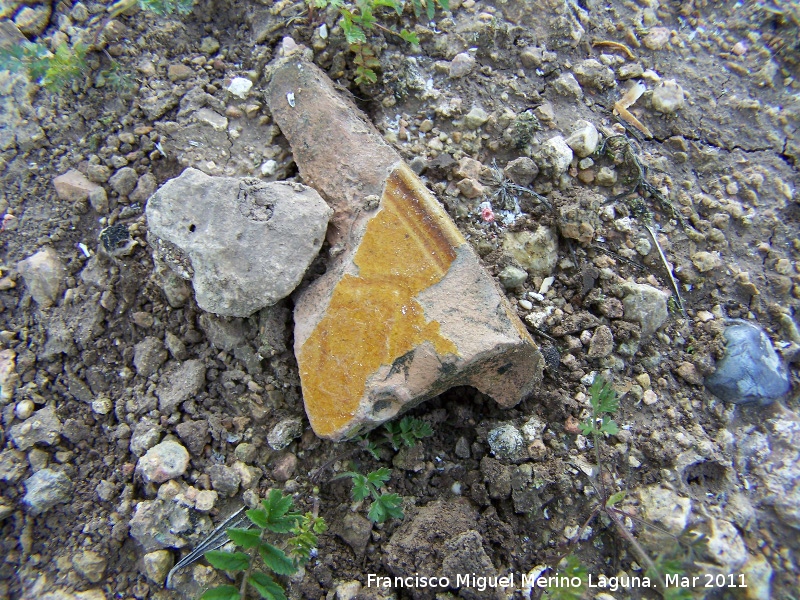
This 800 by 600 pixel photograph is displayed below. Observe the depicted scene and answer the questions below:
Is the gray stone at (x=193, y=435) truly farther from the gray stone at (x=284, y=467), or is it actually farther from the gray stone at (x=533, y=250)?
the gray stone at (x=533, y=250)

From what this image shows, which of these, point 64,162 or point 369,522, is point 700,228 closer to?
point 369,522

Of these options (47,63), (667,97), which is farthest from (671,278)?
(47,63)

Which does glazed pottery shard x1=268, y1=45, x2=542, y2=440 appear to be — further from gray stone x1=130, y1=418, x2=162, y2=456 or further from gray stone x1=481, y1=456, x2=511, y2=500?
gray stone x1=130, y1=418, x2=162, y2=456

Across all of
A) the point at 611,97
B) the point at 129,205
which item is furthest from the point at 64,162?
the point at 611,97

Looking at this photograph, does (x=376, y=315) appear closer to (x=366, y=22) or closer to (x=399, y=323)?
(x=399, y=323)

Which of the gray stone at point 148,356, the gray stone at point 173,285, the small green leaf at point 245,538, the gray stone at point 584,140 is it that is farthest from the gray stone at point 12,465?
the gray stone at point 584,140
